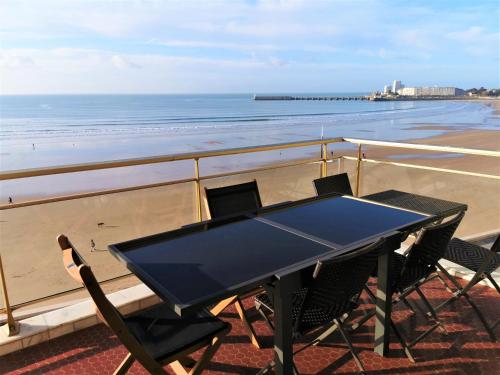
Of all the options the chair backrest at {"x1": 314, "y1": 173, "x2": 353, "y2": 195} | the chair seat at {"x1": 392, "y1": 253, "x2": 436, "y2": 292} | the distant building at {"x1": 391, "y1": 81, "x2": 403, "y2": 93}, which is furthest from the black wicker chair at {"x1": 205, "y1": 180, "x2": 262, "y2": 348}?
the distant building at {"x1": 391, "y1": 81, "x2": 403, "y2": 93}

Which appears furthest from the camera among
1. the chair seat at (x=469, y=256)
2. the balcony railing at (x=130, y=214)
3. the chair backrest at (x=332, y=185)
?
the balcony railing at (x=130, y=214)

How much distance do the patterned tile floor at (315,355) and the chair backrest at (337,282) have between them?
51 centimetres

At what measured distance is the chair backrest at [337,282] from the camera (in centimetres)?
177

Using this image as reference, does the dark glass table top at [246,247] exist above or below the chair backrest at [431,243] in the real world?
above

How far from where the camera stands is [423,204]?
304 centimetres

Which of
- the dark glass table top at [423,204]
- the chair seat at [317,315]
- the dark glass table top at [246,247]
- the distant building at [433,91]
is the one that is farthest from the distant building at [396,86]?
the chair seat at [317,315]

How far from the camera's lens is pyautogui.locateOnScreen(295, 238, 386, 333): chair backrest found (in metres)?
1.77

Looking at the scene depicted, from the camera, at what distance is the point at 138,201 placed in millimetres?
9477

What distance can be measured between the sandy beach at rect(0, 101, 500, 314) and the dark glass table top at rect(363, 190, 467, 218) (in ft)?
5.83

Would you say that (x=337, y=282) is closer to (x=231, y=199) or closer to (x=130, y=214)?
(x=231, y=199)

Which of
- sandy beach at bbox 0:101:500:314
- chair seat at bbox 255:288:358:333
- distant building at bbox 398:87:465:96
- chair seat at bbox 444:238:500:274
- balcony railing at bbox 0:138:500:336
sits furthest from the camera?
distant building at bbox 398:87:465:96

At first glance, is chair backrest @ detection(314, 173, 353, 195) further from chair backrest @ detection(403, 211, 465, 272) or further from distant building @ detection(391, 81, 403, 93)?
distant building @ detection(391, 81, 403, 93)

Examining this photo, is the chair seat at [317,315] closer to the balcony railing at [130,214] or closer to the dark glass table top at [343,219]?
the dark glass table top at [343,219]

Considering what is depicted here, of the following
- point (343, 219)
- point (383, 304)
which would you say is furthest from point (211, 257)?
point (383, 304)
